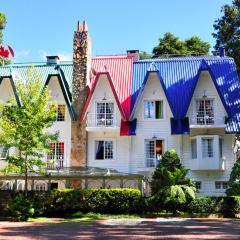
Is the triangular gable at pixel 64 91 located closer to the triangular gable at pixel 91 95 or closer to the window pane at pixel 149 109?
the triangular gable at pixel 91 95

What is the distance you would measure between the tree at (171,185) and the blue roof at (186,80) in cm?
684

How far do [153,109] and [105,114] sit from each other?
13.7 ft

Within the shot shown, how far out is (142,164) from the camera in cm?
3672

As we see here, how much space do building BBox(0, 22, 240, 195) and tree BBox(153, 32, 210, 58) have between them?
64.2 feet

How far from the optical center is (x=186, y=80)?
3916cm

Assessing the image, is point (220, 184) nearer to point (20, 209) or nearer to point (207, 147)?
point (207, 147)

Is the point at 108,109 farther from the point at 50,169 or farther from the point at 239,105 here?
the point at 239,105

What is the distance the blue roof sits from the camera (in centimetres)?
3662

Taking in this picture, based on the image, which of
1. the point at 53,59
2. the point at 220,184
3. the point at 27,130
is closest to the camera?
the point at 27,130

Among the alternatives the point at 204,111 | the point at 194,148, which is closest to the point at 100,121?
the point at 194,148

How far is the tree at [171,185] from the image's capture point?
28.5 meters

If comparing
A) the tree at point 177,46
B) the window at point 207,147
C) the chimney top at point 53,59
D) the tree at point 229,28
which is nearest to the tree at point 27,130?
the window at point 207,147

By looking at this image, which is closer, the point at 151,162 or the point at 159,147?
the point at 151,162

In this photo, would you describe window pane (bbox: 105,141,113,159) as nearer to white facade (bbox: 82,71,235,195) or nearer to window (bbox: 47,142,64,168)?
white facade (bbox: 82,71,235,195)
